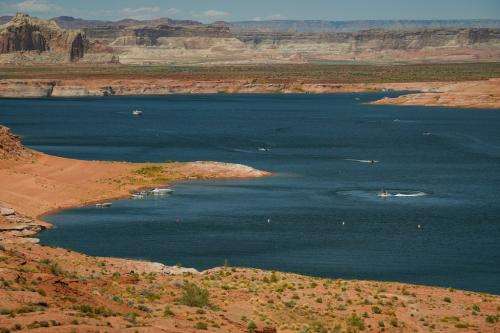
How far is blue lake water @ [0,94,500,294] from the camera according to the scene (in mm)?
63094

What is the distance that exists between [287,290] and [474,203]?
4021 centimetres

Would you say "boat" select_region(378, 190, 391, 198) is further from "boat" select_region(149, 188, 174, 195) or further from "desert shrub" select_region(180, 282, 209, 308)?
"desert shrub" select_region(180, 282, 209, 308)

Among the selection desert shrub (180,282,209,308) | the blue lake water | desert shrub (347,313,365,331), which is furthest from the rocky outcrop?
desert shrub (347,313,365,331)

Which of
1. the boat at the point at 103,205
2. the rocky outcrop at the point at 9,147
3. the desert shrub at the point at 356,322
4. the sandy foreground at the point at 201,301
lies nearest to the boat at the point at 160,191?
the boat at the point at 103,205

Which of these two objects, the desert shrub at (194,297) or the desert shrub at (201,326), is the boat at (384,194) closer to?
the desert shrub at (194,297)

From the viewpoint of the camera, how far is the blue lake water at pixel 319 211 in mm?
63094

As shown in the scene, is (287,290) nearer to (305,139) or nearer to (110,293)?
(110,293)

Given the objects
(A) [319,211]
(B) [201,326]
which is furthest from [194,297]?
(A) [319,211]

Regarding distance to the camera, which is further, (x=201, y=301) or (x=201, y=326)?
(x=201, y=301)

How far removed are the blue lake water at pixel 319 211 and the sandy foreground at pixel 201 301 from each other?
6566mm

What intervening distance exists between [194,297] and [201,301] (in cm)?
34

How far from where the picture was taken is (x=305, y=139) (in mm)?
150625

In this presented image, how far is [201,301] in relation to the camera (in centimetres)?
4381

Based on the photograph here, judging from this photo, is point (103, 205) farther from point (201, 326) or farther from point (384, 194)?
point (201, 326)
